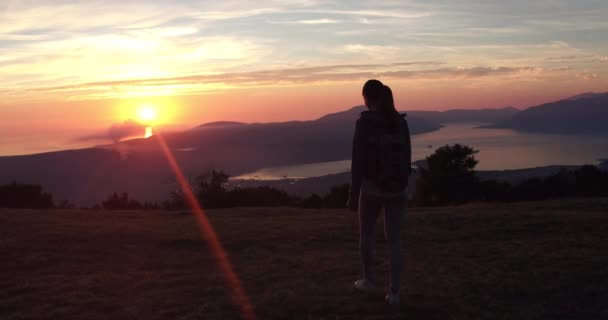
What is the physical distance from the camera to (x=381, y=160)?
16.4 ft

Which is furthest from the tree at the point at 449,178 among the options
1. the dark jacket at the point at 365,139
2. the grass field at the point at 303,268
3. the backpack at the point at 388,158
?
the dark jacket at the point at 365,139

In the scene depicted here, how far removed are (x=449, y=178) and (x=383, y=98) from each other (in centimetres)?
2942

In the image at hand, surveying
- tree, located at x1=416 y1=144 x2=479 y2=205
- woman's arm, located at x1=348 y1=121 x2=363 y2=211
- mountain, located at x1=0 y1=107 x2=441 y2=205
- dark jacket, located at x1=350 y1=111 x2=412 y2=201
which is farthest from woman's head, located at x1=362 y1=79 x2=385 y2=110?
mountain, located at x1=0 y1=107 x2=441 y2=205

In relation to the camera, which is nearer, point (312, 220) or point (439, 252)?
point (439, 252)

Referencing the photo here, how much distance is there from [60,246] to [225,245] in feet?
9.45

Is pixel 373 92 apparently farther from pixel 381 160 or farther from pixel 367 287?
pixel 367 287

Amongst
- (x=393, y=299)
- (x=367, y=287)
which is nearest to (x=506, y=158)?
(x=367, y=287)

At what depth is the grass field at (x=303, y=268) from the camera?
544 cm

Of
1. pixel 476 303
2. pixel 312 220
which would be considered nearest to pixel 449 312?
pixel 476 303

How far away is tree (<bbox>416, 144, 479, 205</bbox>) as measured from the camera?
103ft

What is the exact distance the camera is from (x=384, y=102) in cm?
499

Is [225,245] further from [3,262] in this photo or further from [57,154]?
[57,154]

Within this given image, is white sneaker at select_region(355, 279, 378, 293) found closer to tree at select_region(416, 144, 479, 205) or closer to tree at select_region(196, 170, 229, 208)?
tree at select_region(196, 170, 229, 208)

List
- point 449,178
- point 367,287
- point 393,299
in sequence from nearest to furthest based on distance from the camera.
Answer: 1. point 393,299
2. point 367,287
3. point 449,178
